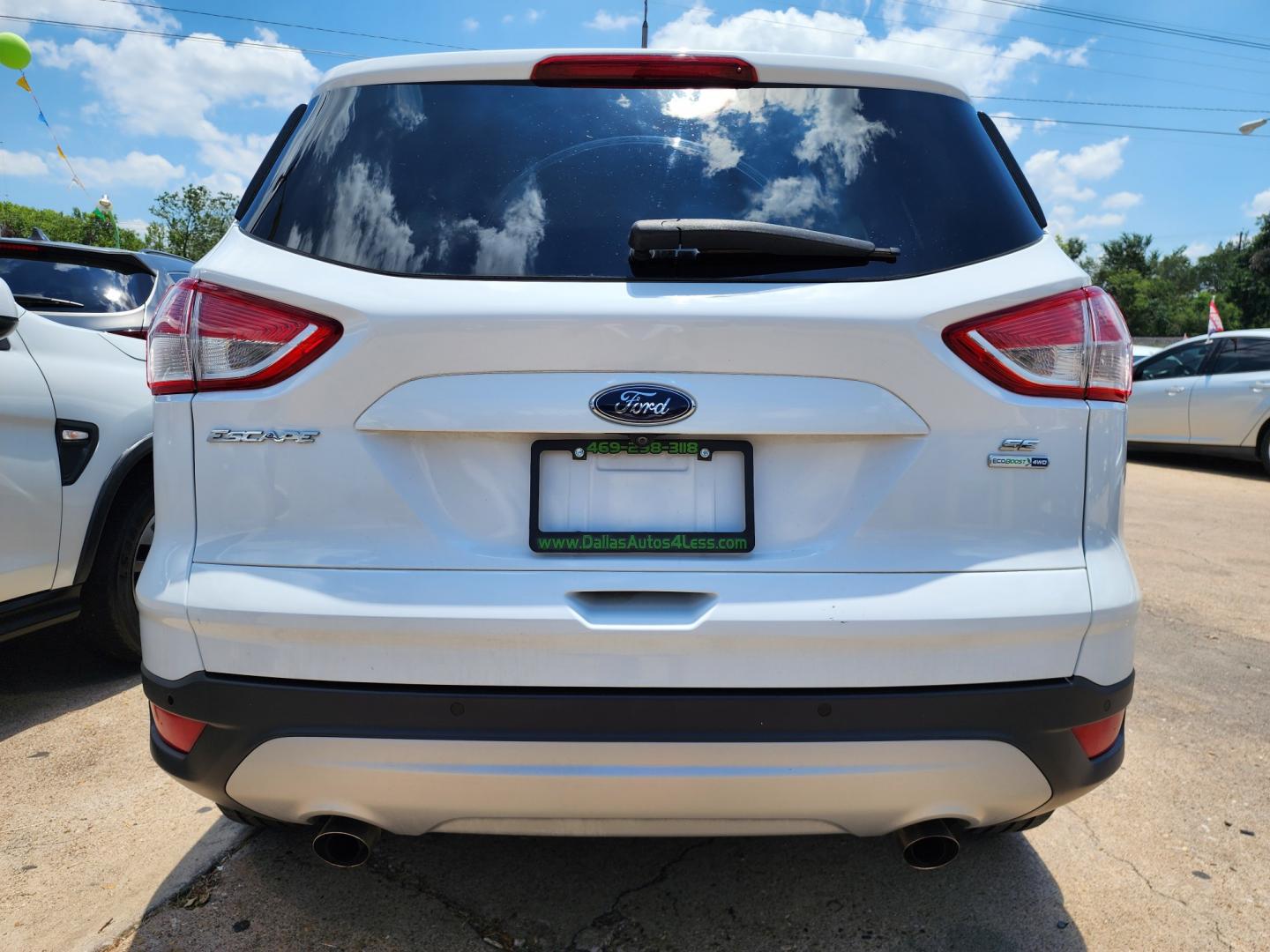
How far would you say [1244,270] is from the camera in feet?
179

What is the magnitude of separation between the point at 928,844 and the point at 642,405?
1061 mm

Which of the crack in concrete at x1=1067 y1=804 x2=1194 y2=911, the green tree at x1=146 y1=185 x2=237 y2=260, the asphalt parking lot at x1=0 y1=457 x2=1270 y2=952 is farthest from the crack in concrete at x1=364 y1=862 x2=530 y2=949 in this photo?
the green tree at x1=146 y1=185 x2=237 y2=260

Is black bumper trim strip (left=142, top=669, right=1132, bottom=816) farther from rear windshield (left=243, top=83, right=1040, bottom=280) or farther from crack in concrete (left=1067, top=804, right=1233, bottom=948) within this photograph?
crack in concrete (left=1067, top=804, right=1233, bottom=948)

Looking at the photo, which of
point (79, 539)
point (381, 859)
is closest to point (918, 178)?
point (381, 859)

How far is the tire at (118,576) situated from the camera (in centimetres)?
340

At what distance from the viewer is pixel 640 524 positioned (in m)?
1.65

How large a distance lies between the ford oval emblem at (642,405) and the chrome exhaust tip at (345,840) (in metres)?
0.93

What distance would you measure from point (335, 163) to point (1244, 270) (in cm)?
6513

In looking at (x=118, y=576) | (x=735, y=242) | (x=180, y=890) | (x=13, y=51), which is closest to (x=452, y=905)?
(x=180, y=890)

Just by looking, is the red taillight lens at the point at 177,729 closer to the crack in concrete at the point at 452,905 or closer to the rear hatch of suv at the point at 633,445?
the rear hatch of suv at the point at 633,445

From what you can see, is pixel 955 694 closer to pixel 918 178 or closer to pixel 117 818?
pixel 918 178

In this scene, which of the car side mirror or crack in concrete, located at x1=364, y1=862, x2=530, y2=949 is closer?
crack in concrete, located at x1=364, y1=862, x2=530, y2=949

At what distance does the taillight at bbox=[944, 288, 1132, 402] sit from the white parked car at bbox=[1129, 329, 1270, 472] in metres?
8.98

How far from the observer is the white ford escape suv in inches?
62.8
